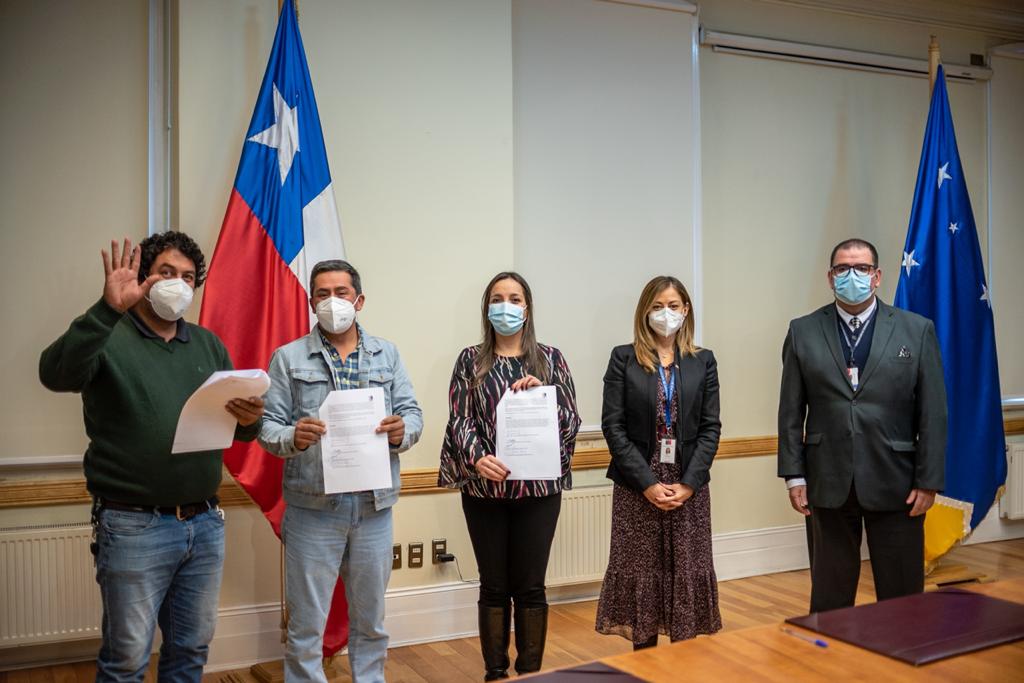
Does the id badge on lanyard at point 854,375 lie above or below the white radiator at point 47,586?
above

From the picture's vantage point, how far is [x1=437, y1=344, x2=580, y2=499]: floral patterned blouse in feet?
10.2

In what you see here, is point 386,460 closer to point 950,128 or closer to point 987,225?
point 950,128

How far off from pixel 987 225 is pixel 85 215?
552cm

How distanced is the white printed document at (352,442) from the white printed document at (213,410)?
31 cm

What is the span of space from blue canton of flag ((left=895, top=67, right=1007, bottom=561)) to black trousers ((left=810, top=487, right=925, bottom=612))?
2.13m

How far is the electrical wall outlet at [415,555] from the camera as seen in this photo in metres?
4.14

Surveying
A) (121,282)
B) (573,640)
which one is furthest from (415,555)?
(121,282)

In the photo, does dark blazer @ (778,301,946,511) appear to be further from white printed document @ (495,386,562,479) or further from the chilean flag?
the chilean flag

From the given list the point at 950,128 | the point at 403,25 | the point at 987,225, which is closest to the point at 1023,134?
the point at 987,225

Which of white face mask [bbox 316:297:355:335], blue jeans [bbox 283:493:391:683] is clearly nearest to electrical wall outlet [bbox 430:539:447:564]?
blue jeans [bbox 283:493:391:683]

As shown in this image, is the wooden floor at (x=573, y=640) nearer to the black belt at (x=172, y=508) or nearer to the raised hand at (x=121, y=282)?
the black belt at (x=172, y=508)

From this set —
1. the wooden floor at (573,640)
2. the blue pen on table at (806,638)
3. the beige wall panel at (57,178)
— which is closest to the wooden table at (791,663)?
the blue pen on table at (806,638)

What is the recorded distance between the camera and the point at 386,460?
2.74 m

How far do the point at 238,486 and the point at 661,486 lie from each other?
1832mm
